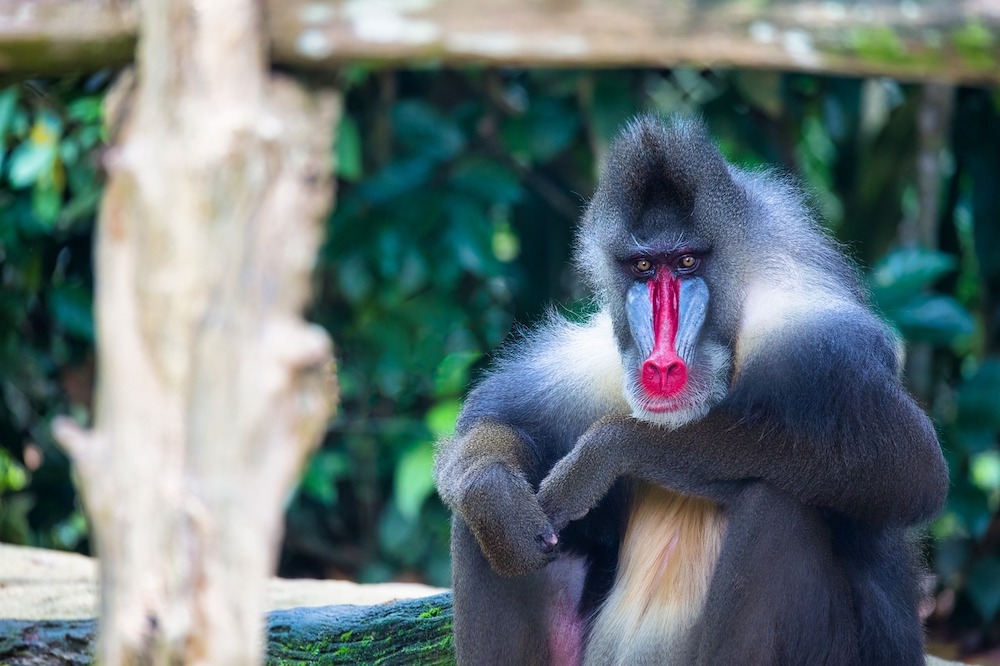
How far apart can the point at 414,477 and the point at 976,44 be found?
516 centimetres

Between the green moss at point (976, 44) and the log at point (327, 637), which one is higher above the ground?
the green moss at point (976, 44)

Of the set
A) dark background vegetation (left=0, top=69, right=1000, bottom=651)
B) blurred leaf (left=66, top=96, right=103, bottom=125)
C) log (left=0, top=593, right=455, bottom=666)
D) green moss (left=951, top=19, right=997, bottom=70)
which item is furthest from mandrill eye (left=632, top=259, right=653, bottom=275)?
blurred leaf (left=66, top=96, right=103, bottom=125)

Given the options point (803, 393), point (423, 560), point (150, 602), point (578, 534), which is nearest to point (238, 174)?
point (150, 602)

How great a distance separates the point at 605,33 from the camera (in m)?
1.95

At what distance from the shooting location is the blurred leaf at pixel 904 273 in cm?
636

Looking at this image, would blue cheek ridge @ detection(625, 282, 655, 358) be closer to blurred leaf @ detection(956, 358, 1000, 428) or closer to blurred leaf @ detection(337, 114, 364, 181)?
blurred leaf @ detection(337, 114, 364, 181)

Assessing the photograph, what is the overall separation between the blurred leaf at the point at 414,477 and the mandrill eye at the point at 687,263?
3.24m

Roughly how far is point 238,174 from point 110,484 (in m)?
0.53

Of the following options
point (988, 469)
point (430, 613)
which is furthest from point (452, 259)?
point (988, 469)

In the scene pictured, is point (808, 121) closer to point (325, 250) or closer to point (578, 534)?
point (325, 250)

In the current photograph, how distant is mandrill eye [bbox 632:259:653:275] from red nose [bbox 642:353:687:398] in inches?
11.9

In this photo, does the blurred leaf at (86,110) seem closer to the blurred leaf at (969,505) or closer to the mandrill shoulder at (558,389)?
the mandrill shoulder at (558,389)

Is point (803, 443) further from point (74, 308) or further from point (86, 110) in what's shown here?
point (74, 308)

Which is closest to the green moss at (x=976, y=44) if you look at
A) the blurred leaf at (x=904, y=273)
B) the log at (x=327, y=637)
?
the log at (x=327, y=637)
